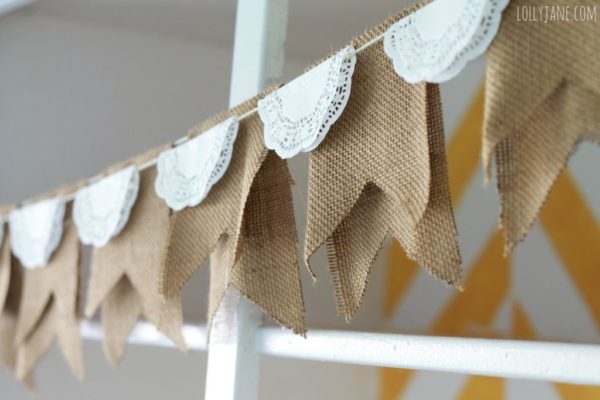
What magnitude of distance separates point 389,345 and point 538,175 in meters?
0.29

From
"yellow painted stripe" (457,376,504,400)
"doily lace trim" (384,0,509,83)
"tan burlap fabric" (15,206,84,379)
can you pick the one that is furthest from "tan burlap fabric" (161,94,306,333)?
"yellow painted stripe" (457,376,504,400)

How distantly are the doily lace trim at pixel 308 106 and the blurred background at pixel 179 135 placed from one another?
729mm

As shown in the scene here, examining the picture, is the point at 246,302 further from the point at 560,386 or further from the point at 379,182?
the point at 560,386

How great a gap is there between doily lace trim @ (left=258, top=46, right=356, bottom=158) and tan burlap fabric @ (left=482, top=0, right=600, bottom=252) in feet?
0.57

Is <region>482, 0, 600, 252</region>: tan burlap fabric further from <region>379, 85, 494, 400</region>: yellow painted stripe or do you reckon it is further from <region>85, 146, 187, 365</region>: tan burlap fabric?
<region>379, 85, 494, 400</region>: yellow painted stripe

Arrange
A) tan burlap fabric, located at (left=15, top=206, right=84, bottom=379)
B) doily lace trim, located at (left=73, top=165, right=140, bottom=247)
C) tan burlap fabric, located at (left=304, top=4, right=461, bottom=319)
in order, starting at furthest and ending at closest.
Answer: tan burlap fabric, located at (left=15, top=206, right=84, bottom=379), doily lace trim, located at (left=73, top=165, right=140, bottom=247), tan burlap fabric, located at (left=304, top=4, right=461, bottom=319)

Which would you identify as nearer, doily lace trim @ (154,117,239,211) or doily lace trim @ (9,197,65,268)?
doily lace trim @ (154,117,239,211)

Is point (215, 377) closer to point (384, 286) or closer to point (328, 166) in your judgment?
point (328, 166)

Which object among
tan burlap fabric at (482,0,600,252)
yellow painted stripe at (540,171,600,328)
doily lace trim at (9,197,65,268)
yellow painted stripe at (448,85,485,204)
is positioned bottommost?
tan burlap fabric at (482,0,600,252)

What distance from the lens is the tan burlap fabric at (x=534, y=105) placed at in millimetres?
516

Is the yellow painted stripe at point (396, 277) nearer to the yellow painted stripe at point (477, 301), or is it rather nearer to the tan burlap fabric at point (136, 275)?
the yellow painted stripe at point (477, 301)

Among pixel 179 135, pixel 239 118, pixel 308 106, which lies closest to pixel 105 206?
pixel 239 118

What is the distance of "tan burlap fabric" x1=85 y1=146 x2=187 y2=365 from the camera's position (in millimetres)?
1032

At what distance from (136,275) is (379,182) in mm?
505
